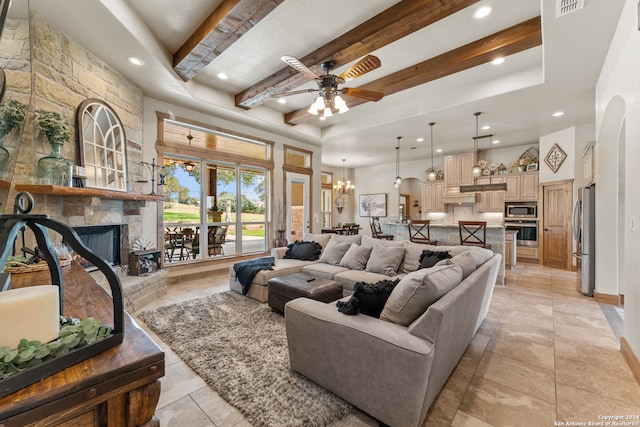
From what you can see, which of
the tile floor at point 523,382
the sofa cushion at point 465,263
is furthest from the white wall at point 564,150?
the sofa cushion at point 465,263

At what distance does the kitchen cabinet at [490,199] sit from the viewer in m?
7.21

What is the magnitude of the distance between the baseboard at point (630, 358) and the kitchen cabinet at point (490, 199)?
5429mm

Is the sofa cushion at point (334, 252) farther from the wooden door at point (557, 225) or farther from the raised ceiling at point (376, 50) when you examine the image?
the wooden door at point (557, 225)

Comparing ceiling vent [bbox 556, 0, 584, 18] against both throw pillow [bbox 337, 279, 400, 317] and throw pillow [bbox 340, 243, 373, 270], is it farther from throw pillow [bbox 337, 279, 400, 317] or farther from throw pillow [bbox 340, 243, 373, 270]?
throw pillow [bbox 340, 243, 373, 270]

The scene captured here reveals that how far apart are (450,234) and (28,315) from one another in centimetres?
602

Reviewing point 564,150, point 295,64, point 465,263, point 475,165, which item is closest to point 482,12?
point 295,64

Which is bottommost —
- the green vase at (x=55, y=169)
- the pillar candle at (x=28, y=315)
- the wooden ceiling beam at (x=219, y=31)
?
the pillar candle at (x=28, y=315)

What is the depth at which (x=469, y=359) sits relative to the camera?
236cm

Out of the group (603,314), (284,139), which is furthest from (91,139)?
(603,314)

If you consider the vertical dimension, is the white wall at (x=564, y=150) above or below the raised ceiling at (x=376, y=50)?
below

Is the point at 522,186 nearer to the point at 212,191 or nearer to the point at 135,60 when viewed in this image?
the point at 212,191

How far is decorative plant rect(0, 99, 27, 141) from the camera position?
0.75 m

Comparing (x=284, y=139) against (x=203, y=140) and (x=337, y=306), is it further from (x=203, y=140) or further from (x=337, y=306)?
(x=337, y=306)

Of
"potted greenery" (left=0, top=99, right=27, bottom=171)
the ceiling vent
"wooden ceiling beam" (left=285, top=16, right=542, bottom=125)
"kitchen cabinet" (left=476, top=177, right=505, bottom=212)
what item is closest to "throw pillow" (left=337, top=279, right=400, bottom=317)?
"potted greenery" (left=0, top=99, right=27, bottom=171)
